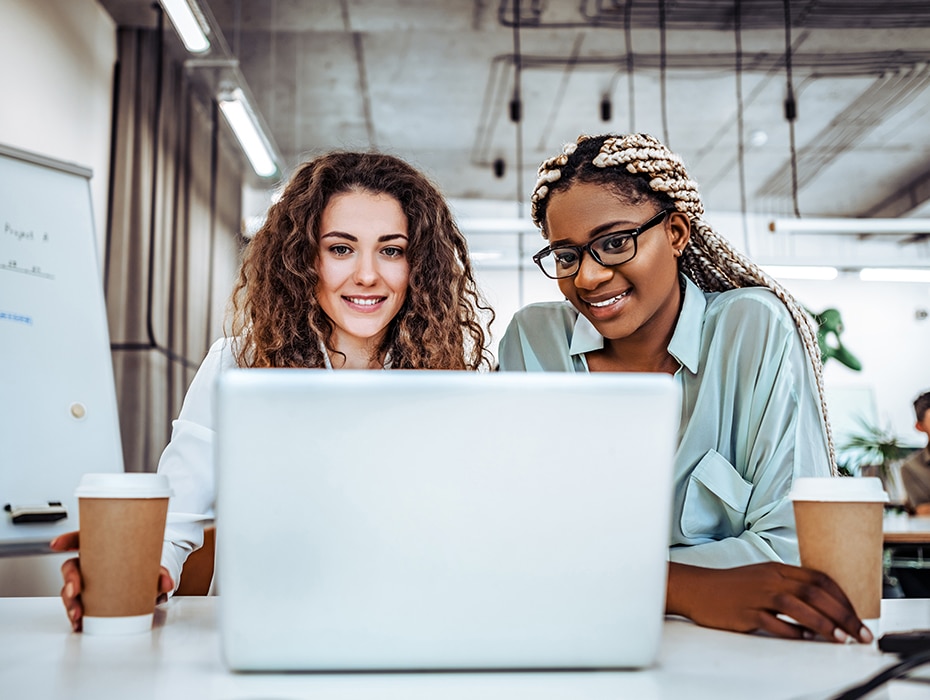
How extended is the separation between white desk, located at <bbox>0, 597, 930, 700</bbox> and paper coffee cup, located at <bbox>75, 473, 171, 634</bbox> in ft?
0.07

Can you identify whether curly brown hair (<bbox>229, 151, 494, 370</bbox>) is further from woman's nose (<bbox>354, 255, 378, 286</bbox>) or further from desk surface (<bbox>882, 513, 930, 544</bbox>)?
desk surface (<bbox>882, 513, 930, 544</bbox>)

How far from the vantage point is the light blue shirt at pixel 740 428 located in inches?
44.3

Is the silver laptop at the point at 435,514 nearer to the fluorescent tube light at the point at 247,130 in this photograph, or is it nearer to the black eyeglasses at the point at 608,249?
the black eyeglasses at the point at 608,249

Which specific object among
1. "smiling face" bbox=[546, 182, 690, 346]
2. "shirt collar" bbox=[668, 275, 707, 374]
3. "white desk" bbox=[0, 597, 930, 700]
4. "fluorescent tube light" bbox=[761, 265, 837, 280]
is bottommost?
"white desk" bbox=[0, 597, 930, 700]

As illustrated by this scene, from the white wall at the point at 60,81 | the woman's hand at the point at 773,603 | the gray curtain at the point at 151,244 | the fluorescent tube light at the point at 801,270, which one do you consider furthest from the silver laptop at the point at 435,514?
the fluorescent tube light at the point at 801,270

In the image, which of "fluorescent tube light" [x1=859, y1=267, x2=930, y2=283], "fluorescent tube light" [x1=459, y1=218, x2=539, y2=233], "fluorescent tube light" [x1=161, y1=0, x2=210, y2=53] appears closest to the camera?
"fluorescent tube light" [x1=161, y1=0, x2=210, y2=53]

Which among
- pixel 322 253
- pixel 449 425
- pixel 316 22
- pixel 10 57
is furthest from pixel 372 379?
pixel 316 22

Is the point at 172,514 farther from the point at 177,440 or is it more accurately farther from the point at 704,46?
the point at 704,46

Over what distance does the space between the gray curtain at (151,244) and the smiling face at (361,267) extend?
303cm

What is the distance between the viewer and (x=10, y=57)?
3.25 meters

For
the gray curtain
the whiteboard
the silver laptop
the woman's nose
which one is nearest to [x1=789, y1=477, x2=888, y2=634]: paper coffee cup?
the silver laptop

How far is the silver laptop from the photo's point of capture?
554 millimetres

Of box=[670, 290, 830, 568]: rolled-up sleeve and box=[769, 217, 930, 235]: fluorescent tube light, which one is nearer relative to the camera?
box=[670, 290, 830, 568]: rolled-up sleeve

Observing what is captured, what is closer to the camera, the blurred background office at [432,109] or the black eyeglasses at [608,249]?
the black eyeglasses at [608,249]
